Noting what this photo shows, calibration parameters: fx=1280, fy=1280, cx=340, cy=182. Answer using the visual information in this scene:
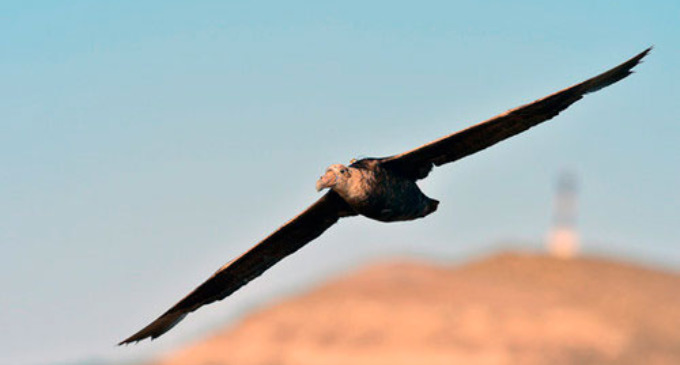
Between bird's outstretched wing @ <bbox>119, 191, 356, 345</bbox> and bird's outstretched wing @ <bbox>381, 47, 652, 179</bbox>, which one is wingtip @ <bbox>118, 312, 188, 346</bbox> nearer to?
bird's outstretched wing @ <bbox>119, 191, 356, 345</bbox>

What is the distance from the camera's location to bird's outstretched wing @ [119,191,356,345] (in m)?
18.3

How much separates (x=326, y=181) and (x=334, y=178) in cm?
11

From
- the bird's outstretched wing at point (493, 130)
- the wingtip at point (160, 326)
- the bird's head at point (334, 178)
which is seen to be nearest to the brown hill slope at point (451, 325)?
the wingtip at point (160, 326)

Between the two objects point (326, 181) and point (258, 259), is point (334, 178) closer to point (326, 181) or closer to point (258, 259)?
point (326, 181)

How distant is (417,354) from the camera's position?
8362 centimetres

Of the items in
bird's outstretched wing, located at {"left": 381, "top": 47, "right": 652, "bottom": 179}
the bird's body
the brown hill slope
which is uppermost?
the brown hill slope

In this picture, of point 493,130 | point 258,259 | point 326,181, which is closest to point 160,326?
point 258,259

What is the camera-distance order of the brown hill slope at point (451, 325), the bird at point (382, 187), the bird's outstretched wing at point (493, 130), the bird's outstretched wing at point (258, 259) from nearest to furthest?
1. the bird at point (382, 187)
2. the bird's outstretched wing at point (493, 130)
3. the bird's outstretched wing at point (258, 259)
4. the brown hill slope at point (451, 325)

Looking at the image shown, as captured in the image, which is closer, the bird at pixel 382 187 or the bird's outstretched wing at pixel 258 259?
the bird at pixel 382 187

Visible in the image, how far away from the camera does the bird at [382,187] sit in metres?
16.2

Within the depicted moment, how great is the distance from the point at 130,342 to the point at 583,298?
3025 inches

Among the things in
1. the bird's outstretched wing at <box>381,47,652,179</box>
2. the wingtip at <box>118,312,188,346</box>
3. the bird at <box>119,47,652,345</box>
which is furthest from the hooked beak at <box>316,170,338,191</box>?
the wingtip at <box>118,312,188,346</box>

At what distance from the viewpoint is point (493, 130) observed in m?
17.2

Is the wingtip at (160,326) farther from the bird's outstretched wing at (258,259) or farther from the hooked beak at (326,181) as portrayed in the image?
the hooked beak at (326,181)
